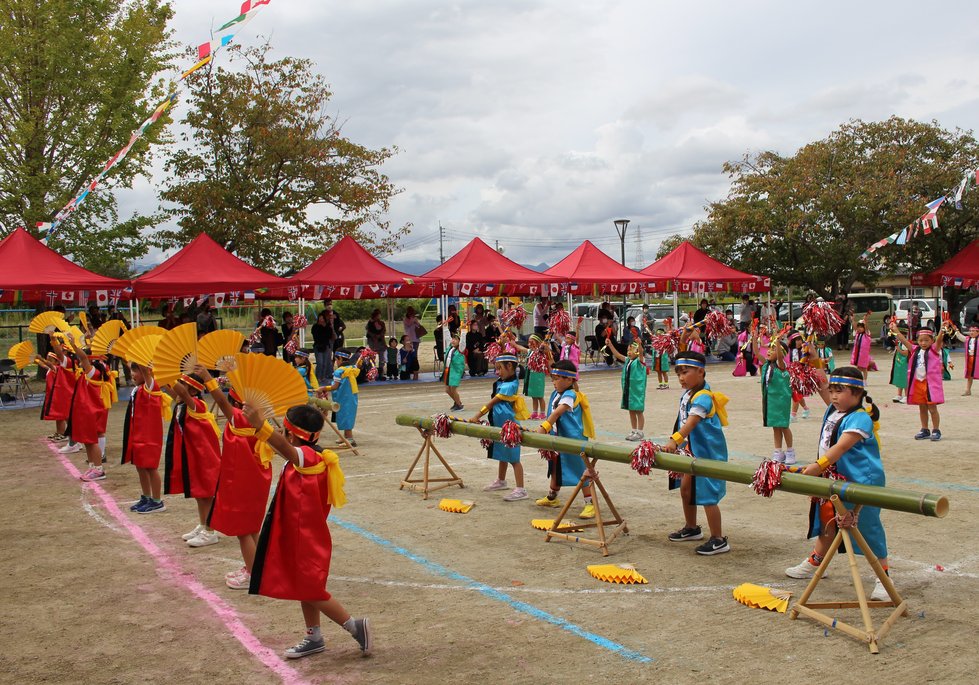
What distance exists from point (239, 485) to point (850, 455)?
4.30 m

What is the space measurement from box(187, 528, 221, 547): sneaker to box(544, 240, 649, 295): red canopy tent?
18.1 metres

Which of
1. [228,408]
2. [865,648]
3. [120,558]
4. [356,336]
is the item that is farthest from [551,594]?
[356,336]

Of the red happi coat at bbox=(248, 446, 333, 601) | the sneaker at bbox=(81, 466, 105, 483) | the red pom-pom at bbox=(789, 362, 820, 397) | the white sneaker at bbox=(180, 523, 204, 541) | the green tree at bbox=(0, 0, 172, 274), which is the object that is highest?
the green tree at bbox=(0, 0, 172, 274)

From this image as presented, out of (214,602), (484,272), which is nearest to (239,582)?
(214,602)

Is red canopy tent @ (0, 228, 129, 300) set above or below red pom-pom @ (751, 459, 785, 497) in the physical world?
above

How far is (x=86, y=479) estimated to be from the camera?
35.7ft

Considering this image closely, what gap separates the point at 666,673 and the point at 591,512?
362 cm

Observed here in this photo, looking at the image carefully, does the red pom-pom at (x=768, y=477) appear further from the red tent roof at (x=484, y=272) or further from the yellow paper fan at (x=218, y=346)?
the red tent roof at (x=484, y=272)

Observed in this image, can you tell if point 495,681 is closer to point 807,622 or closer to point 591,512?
point 807,622

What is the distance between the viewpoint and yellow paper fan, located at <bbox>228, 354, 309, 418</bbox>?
520 cm

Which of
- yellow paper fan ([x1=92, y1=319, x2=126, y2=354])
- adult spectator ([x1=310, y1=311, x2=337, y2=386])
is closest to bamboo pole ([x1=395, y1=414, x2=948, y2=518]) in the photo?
yellow paper fan ([x1=92, y1=319, x2=126, y2=354])

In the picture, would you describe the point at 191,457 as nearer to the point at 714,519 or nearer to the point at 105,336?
the point at 105,336

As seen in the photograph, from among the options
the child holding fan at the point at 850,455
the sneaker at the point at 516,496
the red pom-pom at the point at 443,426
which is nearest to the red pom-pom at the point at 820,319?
the child holding fan at the point at 850,455

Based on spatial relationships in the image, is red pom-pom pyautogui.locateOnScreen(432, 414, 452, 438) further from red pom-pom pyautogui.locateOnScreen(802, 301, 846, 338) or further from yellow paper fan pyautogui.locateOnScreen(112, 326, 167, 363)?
red pom-pom pyautogui.locateOnScreen(802, 301, 846, 338)
